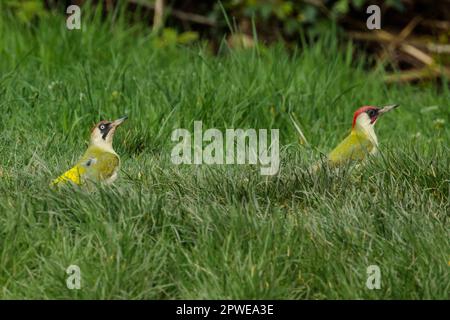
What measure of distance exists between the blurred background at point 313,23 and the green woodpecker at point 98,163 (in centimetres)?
371

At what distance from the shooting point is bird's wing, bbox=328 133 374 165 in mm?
5270

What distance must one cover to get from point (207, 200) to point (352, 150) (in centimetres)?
108

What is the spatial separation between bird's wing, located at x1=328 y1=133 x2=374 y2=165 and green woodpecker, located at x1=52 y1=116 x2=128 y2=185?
1.13 meters

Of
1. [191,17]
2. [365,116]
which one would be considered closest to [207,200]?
[365,116]

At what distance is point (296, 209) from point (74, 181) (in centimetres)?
101

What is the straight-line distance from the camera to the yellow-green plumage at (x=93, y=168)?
4.67m

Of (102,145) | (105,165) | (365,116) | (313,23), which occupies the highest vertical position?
(313,23)

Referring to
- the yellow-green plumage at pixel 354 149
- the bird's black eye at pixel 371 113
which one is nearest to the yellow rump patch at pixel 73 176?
the yellow-green plumage at pixel 354 149

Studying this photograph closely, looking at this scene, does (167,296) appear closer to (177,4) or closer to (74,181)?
(74,181)

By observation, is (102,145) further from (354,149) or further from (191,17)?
(191,17)

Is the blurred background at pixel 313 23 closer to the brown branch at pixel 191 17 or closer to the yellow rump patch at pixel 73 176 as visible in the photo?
the brown branch at pixel 191 17

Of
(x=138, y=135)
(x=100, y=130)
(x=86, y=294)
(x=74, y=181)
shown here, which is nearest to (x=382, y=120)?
(x=138, y=135)

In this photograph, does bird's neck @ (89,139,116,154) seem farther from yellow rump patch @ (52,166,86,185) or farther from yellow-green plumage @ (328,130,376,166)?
yellow-green plumage @ (328,130,376,166)

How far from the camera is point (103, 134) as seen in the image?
5199 mm
